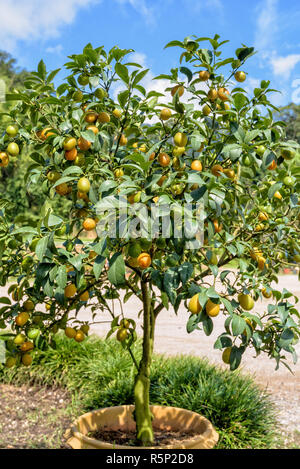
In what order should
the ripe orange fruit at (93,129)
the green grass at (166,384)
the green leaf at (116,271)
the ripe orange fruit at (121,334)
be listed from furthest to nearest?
the green grass at (166,384), the ripe orange fruit at (121,334), the ripe orange fruit at (93,129), the green leaf at (116,271)

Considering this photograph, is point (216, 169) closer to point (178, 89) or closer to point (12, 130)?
point (178, 89)

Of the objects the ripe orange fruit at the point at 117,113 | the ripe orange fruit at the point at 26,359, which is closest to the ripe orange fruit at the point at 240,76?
the ripe orange fruit at the point at 117,113

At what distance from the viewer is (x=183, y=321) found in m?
7.14

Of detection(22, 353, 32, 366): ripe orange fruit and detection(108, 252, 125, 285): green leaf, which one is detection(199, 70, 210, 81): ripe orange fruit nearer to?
detection(108, 252, 125, 285): green leaf

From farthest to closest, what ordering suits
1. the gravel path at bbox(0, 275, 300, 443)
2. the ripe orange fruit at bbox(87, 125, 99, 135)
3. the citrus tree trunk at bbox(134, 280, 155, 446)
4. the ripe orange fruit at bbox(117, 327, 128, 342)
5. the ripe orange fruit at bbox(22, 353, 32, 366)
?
the gravel path at bbox(0, 275, 300, 443) < the citrus tree trunk at bbox(134, 280, 155, 446) < the ripe orange fruit at bbox(117, 327, 128, 342) < the ripe orange fruit at bbox(22, 353, 32, 366) < the ripe orange fruit at bbox(87, 125, 99, 135)

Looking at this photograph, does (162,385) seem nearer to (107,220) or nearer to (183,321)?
(107,220)

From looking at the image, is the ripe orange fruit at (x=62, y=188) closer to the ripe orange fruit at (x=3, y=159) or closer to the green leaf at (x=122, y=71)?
the ripe orange fruit at (x=3, y=159)

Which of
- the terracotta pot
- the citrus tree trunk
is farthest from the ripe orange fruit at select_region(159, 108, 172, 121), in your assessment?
the terracotta pot

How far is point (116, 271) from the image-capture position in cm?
145

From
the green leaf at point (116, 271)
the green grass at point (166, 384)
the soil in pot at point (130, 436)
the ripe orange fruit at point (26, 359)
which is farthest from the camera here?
the green grass at point (166, 384)

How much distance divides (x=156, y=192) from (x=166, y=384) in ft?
7.38

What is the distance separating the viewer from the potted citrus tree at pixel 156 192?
1490 millimetres

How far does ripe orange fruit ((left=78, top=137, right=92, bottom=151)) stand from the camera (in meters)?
1.71

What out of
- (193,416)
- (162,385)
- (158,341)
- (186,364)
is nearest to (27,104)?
(193,416)
